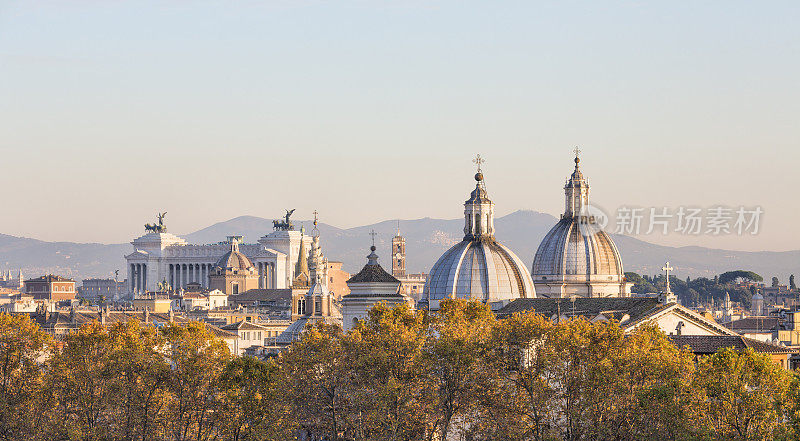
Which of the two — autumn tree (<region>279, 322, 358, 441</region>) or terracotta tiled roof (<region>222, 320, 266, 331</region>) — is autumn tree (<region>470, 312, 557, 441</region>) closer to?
autumn tree (<region>279, 322, 358, 441</region>)

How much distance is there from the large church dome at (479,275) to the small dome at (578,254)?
14.6 meters

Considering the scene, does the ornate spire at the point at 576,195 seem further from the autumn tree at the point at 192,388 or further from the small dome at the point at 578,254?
the autumn tree at the point at 192,388

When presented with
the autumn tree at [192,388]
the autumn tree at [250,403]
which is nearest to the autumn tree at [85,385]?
the autumn tree at [192,388]

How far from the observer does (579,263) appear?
131500 millimetres

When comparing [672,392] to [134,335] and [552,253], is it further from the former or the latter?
[552,253]

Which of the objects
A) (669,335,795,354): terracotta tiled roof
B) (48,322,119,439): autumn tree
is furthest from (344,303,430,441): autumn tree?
(669,335,795,354): terracotta tiled roof

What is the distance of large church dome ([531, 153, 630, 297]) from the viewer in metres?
131

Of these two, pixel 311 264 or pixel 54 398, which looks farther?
pixel 311 264

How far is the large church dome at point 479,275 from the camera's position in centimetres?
11331

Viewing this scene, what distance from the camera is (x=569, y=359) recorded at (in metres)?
78.4

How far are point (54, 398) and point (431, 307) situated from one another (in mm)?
33916

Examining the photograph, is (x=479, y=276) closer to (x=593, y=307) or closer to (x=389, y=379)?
(x=593, y=307)

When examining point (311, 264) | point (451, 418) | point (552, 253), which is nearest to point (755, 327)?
point (552, 253)

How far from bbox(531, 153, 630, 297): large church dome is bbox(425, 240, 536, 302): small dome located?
48.8 feet
